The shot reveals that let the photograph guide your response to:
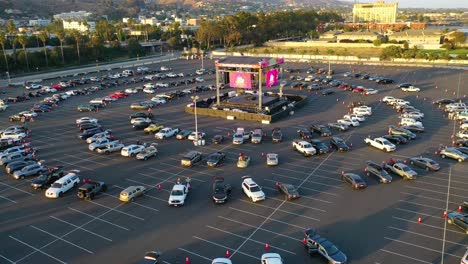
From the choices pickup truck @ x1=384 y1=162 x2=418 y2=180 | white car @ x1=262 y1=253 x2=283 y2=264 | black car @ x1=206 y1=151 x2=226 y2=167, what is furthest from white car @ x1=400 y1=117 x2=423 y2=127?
white car @ x1=262 y1=253 x2=283 y2=264

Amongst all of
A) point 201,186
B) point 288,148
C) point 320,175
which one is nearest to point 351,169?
point 320,175

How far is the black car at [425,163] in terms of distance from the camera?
33.0 metres

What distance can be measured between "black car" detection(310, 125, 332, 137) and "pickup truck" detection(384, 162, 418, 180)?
10.2 meters

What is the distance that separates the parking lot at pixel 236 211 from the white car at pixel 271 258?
46.3 inches

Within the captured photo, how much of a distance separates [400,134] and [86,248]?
109ft

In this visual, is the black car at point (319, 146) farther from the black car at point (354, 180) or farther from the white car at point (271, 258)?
the white car at point (271, 258)

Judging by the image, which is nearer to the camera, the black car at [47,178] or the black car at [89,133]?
the black car at [47,178]

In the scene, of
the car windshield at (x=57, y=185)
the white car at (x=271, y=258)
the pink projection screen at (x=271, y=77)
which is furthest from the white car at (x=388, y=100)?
the car windshield at (x=57, y=185)

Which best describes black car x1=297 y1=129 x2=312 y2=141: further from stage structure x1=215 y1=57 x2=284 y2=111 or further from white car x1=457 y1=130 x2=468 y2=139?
white car x1=457 y1=130 x2=468 y2=139

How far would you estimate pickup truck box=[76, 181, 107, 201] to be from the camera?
95.5 ft

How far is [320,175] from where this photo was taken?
32688 mm

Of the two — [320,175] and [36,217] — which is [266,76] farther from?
[36,217]

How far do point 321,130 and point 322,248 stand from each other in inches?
929

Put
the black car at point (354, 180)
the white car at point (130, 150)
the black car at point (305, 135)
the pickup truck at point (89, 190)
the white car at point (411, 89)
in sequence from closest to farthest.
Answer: the pickup truck at point (89, 190)
the black car at point (354, 180)
the white car at point (130, 150)
the black car at point (305, 135)
the white car at point (411, 89)
